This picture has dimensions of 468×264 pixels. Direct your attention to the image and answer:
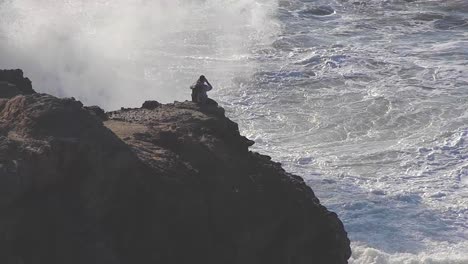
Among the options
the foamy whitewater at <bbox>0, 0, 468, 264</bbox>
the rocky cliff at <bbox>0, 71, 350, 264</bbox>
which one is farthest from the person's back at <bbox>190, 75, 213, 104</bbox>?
the foamy whitewater at <bbox>0, 0, 468, 264</bbox>

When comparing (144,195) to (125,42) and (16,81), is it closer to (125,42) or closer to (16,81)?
(16,81)

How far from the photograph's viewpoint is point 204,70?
25562 millimetres

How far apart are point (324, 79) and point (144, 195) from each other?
16.8 metres

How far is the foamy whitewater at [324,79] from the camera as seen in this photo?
16250mm

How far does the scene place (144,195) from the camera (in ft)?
26.5

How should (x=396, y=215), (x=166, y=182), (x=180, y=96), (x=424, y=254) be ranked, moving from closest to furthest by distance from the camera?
(x=166, y=182) < (x=424, y=254) < (x=396, y=215) < (x=180, y=96)

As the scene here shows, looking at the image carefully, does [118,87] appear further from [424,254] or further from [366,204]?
[424,254]

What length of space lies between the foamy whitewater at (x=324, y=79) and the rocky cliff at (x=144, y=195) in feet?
16.5

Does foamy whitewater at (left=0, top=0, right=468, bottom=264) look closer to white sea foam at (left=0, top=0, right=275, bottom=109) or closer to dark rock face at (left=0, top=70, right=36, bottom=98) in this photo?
white sea foam at (left=0, top=0, right=275, bottom=109)

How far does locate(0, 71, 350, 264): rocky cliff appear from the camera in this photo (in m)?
7.36

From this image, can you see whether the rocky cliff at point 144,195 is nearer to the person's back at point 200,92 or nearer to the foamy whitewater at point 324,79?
the person's back at point 200,92

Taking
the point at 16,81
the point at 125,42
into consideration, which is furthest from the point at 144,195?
the point at 125,42

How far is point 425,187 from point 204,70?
990 cm

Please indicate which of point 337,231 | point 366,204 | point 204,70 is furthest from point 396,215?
point 204,70
